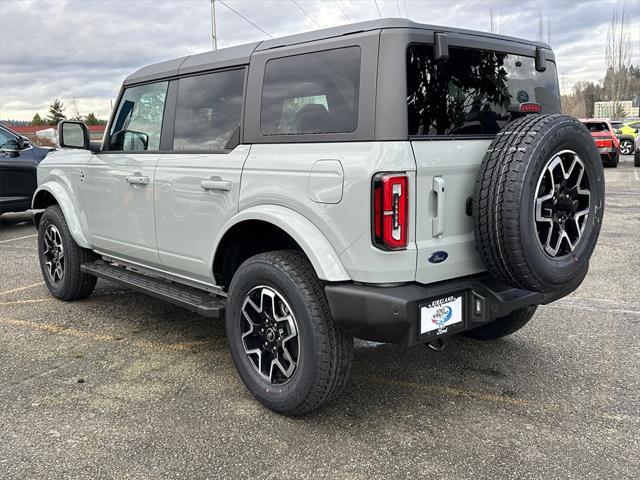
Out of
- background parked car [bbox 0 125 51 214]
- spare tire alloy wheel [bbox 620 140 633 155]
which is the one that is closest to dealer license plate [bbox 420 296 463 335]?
background parked car [bbox 0 125 51 214]

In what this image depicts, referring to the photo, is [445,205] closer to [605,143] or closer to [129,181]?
[129,181]

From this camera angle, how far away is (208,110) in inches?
146

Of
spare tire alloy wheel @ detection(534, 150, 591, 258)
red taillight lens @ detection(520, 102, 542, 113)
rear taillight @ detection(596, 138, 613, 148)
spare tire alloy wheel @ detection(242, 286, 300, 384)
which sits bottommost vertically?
spare tire alloy wheel @ detection(242, 286, 300, 384)

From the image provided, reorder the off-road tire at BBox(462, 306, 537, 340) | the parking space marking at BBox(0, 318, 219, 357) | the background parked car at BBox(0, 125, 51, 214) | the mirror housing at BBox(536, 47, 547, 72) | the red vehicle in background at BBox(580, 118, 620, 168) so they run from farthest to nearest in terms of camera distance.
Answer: the red vehicle in background at BBox(580, 118, 620, 168), the background parked car at BBox(0, 125, 51, 214), the parking space marking at BBox(0, 318, 219, 357), the off-road tire at BBox(462, 306, 537, 340), the mirror housing at BBox(536, 47, 547, 72)

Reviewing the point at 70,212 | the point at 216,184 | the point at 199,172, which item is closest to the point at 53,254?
the point at 70,212

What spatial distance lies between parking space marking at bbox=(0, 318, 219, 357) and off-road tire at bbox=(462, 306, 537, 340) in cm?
181

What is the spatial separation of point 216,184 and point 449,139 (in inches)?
53.9

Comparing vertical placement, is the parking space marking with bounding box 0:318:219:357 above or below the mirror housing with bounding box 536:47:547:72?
below

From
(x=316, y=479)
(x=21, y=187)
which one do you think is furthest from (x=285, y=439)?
(x=21, y=187)

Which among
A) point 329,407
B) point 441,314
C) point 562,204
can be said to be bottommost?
point 329,407

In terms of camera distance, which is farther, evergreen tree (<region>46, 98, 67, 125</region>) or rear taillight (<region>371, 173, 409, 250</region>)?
evergreen tree (<region>46, 98, 67, 125</region>)

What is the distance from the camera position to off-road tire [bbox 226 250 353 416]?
287 centimetres

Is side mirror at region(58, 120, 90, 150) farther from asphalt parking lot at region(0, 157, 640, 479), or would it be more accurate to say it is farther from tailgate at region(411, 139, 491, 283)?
tailgate at region(411, 139, 491, 283)

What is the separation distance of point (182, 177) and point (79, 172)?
5.24ft
